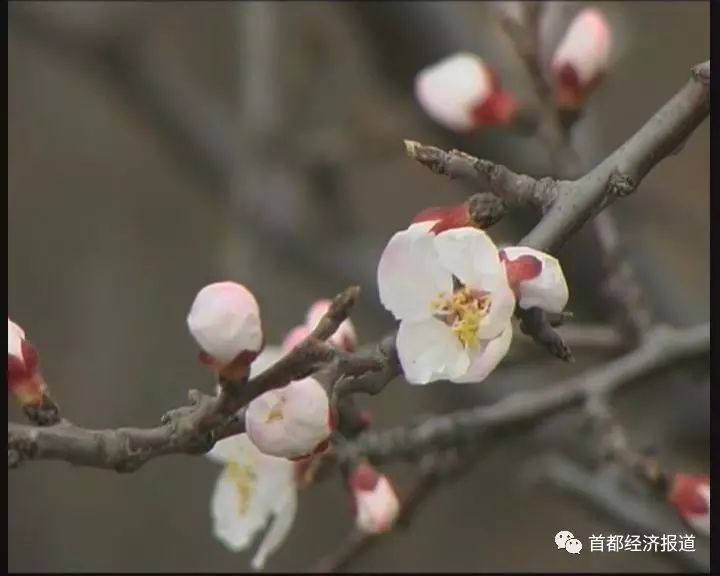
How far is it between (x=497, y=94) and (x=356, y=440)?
0.74 ft

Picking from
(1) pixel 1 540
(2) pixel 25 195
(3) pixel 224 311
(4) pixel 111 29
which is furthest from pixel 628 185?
(2) pixel 25 195

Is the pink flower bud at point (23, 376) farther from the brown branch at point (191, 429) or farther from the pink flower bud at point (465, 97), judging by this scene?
the pink flower bud at point (465, 97)

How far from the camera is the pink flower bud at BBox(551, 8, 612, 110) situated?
1.96ft

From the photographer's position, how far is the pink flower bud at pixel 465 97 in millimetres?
642

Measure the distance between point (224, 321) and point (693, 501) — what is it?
0.78ft

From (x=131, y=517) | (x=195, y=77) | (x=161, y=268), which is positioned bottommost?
(x=131, y=517)

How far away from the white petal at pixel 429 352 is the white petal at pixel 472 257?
2 centimetres

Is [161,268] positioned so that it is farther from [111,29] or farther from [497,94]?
[497,94]

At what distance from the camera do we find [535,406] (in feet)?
1.96

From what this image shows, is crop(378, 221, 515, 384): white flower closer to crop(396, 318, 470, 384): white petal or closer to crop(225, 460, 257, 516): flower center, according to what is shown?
crop(396, 318, 470, 384): white petal

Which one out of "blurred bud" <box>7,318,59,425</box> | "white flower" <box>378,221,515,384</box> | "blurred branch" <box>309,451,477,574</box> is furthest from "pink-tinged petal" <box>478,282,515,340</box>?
"blurred branch" <box>309,451,477,574</box>

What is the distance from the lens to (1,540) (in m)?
0.44

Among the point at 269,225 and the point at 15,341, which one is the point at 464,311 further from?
the point at 269,225

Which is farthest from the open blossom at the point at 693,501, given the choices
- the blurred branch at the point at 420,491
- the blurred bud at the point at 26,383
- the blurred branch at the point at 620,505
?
the blurred bud at the point at 26,383
